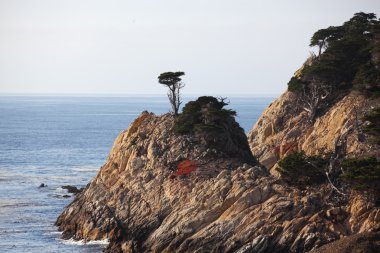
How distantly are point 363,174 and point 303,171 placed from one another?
681 centimetres

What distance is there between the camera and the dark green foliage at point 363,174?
54.9 m

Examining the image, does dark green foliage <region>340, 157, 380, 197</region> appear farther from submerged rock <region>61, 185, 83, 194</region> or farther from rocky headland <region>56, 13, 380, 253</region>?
submerged rock <region>61, 185, 83, 194</region>

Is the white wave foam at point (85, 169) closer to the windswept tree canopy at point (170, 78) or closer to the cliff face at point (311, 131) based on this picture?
the cliff face at point (311, 131)

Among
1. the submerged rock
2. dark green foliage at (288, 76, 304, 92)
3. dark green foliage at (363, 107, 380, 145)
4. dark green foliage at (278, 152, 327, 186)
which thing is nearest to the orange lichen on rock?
dark green foliage at (278, 152, 327, 186)

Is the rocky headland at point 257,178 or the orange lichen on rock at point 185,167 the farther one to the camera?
the orange lichen on rock at point 185,167

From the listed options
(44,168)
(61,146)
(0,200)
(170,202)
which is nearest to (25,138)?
(61,146)

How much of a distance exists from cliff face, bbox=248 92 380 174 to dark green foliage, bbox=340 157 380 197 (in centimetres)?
712

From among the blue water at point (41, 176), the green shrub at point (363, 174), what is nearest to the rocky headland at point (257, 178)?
the green shrub at point (363, 174)

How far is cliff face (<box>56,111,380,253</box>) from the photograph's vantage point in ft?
180

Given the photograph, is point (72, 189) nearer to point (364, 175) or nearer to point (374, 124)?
point (374, 124)

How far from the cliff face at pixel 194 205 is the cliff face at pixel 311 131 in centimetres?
833

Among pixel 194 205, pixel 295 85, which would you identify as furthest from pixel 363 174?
pixel 295 85

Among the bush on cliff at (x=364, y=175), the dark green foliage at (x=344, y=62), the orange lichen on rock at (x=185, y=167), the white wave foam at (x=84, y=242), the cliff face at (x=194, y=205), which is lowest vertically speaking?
the white wave foam at (x=84, y=242)

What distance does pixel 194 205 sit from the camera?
60094mm
